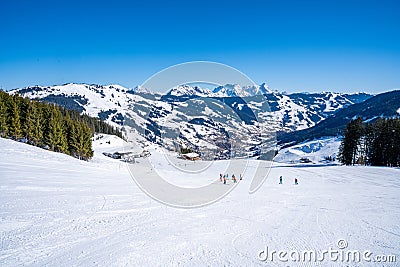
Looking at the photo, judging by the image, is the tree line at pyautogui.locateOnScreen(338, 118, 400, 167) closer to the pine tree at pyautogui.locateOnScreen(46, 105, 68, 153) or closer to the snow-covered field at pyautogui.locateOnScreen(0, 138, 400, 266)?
the snow-covered field at pyautogui.locateOnScreen(0, 138, 400, 266)

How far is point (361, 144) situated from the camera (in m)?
Result: 55.8

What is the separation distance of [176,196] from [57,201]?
655 cm

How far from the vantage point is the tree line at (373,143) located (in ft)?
163

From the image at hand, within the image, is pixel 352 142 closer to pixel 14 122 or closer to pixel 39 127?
pixel 39 127

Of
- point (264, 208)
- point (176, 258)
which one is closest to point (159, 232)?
point (176, 258)

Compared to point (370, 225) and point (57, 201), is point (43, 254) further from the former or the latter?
point (370, 225)

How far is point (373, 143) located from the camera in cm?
5331

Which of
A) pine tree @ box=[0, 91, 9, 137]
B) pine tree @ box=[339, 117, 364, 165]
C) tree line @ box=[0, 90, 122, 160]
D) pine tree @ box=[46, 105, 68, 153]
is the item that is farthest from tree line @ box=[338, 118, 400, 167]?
pine tree @ box=[0, 91, 9, 137]

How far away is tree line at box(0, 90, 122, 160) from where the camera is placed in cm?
4528
